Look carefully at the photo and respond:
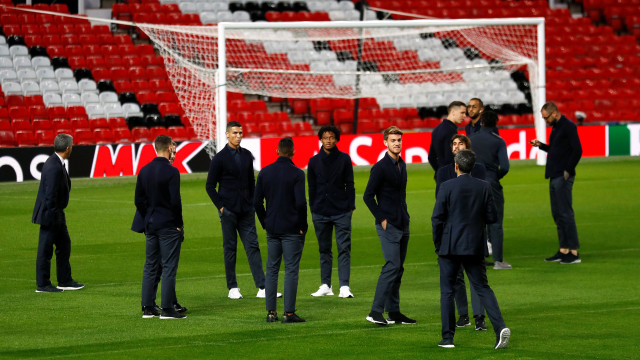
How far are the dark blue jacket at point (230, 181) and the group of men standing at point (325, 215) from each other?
11 mm

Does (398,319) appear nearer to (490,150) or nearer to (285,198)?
(285,198)

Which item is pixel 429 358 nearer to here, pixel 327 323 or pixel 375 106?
pixel 327 323

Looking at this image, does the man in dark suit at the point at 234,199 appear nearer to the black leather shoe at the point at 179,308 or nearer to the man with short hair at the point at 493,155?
the black leather shoe at the point at 179,308

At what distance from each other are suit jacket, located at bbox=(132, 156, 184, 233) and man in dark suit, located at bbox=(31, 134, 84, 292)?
2113mm

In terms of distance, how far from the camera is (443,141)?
1320 centimetres

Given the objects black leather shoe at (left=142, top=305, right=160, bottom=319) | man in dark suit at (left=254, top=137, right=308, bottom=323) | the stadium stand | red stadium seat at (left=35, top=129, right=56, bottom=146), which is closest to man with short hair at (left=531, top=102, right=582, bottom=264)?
man in dark suit at (left=254, top=137, right=308, bottom=323)

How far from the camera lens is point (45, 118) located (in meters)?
28.6

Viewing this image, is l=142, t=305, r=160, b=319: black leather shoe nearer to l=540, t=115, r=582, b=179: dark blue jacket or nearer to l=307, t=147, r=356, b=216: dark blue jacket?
l=307, t=147, r=356, b=216: dark blue jacket

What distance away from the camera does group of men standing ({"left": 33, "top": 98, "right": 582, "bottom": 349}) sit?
30.1 ft

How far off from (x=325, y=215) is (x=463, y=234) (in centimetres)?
324

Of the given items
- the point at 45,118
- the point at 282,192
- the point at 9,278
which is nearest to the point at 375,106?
the point at 45,118

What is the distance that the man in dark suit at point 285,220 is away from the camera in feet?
34.0

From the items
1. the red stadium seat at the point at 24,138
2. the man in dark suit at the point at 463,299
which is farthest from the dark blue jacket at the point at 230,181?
the red stadium seat at the point at 24,138

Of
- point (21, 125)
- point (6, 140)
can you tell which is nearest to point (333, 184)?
point (6, 140)
